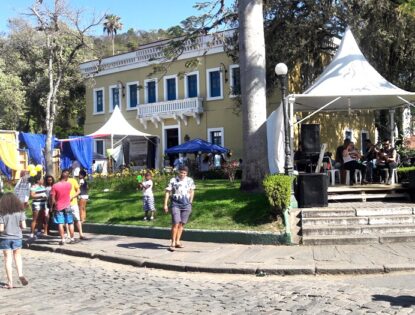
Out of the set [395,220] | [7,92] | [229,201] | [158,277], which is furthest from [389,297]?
[7,92]

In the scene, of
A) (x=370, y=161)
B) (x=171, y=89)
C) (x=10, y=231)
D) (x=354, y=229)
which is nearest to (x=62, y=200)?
(x=10, y=231)

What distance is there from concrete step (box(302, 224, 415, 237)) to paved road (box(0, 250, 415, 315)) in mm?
2620

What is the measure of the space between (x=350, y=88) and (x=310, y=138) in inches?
122

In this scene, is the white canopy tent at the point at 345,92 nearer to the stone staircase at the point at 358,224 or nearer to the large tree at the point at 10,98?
the stone staircase at the point at 358,224

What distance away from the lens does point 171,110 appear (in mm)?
31531

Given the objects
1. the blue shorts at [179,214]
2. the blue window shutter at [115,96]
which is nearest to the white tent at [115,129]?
the blue window shutter at [115,96]

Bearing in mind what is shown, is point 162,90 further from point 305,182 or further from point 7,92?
point 305,182

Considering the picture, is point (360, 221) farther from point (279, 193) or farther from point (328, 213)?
point (279, 193)

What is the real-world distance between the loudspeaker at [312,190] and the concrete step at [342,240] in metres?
1.48

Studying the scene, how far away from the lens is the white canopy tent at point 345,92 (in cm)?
1337

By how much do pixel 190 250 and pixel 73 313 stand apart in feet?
14.8

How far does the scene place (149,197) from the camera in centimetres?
1320

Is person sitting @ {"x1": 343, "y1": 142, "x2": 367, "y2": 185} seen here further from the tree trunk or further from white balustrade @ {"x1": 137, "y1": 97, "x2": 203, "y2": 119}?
white balustrade @ {"x1": 137, "y1": 97, "x2": 203, "y2": 119}

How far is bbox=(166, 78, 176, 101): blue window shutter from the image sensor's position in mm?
32312
